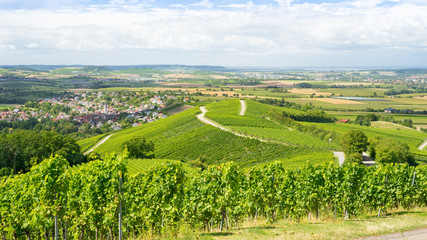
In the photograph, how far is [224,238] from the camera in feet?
49.9

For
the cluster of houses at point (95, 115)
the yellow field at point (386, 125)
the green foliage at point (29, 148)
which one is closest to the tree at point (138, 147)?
the green foliage at point (29, 148)

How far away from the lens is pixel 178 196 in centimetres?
1731

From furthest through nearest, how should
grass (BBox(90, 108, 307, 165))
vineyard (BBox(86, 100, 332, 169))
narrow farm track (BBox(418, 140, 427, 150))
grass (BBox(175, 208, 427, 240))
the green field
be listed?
narrow farm track (BBox(418, 140, 427, 150)) → grass (BBox(90, 108, 307, 165)) → vineyard (BBox(86, 100, 332, 169)) → the green field → grass (BBox(175, 208, 427, 240))

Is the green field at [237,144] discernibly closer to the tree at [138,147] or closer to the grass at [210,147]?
the grass at [210,147]

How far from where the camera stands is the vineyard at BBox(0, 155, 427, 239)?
15086 mm

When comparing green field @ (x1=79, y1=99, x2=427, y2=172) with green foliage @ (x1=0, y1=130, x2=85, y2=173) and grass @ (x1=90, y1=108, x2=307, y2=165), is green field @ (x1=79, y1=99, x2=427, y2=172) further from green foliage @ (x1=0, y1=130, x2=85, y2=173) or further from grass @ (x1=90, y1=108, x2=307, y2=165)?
green foliage @ (x1=0, y1=130, x2=85, y2=173)

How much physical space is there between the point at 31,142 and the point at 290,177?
56241mm

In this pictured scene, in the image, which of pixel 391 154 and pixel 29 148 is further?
pixel 391 154

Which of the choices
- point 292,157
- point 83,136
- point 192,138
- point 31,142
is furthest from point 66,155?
point 83,136

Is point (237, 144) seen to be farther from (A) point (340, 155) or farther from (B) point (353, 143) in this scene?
(B) point (353, 143)

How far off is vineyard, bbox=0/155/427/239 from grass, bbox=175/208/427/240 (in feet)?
4.57

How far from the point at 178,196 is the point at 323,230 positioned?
795 cm

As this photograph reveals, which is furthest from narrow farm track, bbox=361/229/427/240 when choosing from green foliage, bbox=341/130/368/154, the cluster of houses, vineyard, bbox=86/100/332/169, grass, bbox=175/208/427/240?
the cluster of houses

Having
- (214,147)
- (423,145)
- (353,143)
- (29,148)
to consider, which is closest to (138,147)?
(214,147)
